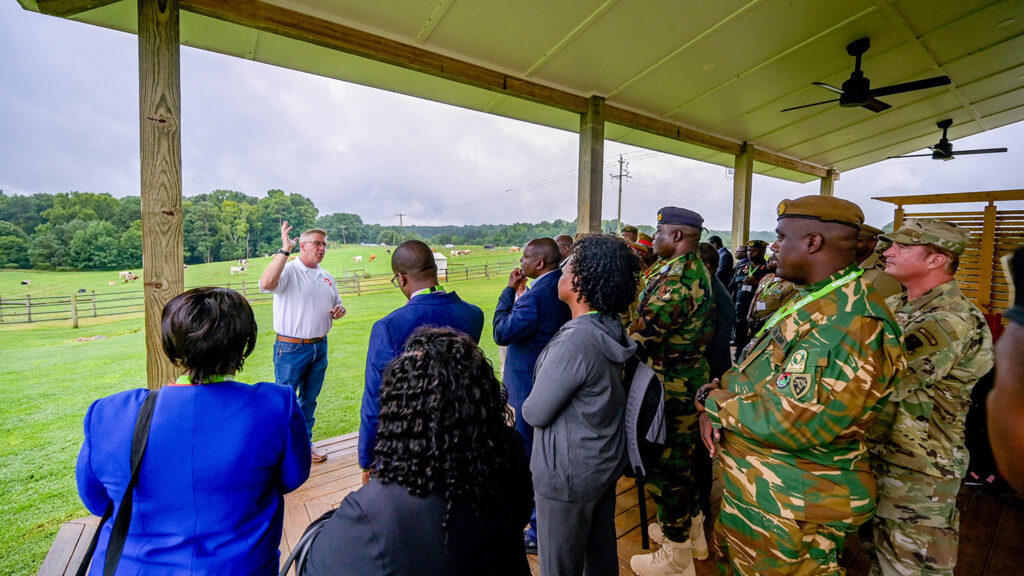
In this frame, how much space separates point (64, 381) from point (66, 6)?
3.83 metres

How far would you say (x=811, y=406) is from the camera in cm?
115

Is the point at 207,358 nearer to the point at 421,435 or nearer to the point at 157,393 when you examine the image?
the point at 157,393

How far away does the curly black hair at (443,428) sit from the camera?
0.72 metres

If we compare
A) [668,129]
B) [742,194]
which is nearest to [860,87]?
[668,129]

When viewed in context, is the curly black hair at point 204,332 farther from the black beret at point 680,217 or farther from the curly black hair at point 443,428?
the black beret at point 680,217

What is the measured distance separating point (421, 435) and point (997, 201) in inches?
341

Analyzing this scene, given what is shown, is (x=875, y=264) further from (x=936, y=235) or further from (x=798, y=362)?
(x=798, y=362)

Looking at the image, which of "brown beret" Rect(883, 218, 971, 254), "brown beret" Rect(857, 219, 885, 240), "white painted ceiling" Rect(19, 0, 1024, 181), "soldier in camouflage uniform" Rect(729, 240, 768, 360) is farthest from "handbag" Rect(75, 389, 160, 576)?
"soldier in camouflage uniform" Rect(729, 240, 768, 360)

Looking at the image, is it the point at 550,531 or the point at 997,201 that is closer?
the point at 550,531

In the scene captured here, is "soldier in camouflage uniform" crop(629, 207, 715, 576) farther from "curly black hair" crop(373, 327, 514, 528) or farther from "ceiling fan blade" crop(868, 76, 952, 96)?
"ceiling fan blade" crop(868, 76, 952, 96)

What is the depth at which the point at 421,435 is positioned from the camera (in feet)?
2.48

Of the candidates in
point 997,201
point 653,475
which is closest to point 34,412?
point 653,475

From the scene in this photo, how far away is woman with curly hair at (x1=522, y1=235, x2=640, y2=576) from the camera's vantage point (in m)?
1.31

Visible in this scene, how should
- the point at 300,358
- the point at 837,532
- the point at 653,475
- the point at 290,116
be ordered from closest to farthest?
the point at 837,532 → the point at 653,475 → the point at 300,358 → the point at 290,116
